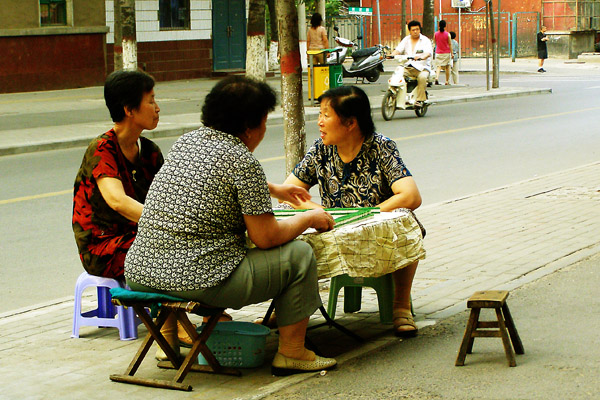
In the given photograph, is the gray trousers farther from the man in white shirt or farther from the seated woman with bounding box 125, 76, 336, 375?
the man in white shirt

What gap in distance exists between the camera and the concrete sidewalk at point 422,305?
14.8 ft

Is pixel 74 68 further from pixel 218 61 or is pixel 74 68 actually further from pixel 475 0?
pixel 475 0

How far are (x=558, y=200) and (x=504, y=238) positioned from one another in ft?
6.24

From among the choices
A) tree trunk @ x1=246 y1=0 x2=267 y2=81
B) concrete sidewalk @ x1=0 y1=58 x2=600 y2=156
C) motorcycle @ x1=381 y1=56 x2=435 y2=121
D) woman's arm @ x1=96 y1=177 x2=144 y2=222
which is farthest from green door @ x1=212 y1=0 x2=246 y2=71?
woman's arm @ x1=96 y1=177 x2=144 y2=222

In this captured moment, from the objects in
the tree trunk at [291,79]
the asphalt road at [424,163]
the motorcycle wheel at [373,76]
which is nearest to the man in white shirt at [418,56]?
the asphalt road at [424,163]

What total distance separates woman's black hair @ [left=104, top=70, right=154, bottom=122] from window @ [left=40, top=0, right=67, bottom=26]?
20.5m

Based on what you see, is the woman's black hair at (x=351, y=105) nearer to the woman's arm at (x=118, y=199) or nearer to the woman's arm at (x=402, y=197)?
the woman's arm at (x=402, y=197)

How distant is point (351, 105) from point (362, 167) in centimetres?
35

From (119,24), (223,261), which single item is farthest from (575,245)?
(119,24)

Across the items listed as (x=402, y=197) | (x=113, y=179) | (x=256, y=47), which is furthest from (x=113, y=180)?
(x=256, y=47)

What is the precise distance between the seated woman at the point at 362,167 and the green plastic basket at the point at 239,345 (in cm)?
85

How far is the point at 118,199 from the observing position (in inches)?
198

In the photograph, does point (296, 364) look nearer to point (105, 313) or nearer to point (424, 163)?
point (105, 313)

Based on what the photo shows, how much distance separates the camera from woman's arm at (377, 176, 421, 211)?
206 inches
